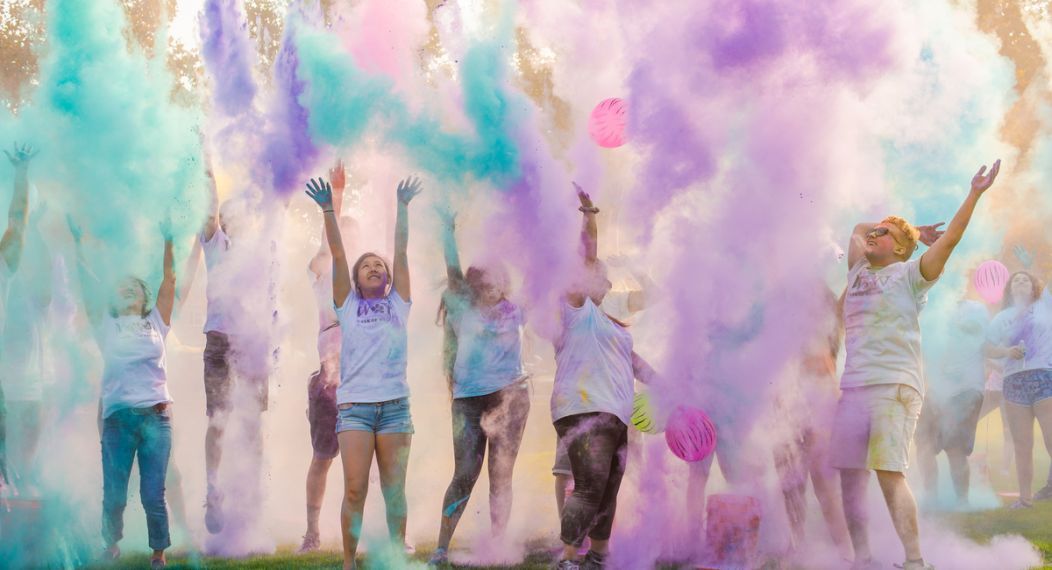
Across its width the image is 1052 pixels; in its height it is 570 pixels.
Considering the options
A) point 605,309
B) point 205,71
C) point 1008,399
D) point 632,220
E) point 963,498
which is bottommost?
point 963,498

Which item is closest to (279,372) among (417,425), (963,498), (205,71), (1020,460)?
(417,425)

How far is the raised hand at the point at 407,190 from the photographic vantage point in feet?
20.1

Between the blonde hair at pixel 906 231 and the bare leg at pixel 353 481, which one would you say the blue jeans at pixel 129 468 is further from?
the blonde hair at pixel 906 231

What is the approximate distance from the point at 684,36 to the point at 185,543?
431 centimetres

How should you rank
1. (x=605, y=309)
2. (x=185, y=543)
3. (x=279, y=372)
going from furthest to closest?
(x=279, y=372), (x=185, y=543), (x=605, y=309)

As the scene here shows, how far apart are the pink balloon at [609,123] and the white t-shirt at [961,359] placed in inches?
149

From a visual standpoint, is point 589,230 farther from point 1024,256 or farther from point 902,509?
point 1024,256

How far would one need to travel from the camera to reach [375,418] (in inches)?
229

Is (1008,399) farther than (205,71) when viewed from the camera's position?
Yes

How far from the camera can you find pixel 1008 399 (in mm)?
9211

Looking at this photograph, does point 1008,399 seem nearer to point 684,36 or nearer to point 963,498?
point 963,498

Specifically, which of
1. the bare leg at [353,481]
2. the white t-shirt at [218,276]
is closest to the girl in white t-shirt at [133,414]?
the white t-shirt at [218,276]

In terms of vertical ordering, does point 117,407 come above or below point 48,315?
below

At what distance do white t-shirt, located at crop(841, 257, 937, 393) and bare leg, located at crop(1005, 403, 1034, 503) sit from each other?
371 cm
